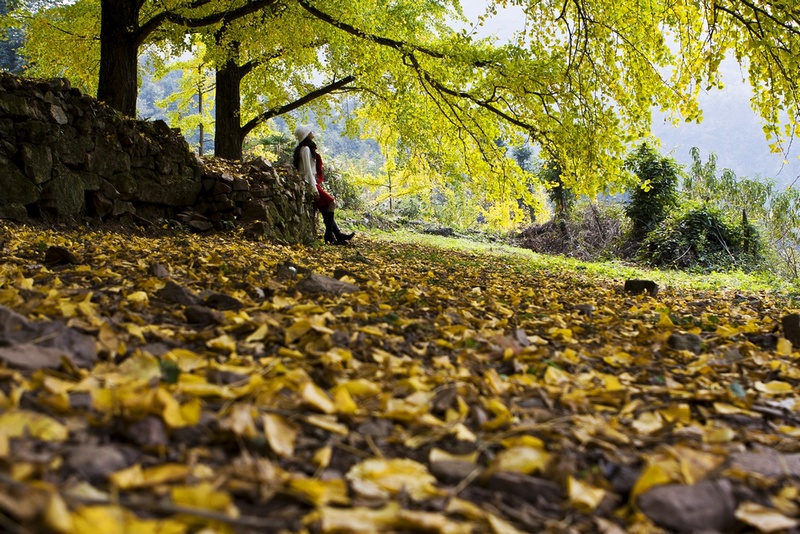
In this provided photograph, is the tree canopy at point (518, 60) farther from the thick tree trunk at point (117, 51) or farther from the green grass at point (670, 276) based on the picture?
the green grass at point (670, 276)

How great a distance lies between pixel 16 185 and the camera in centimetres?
451

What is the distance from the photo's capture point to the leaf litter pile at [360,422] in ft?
2.91

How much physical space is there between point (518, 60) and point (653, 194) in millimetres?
9610

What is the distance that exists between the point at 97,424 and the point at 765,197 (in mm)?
19628

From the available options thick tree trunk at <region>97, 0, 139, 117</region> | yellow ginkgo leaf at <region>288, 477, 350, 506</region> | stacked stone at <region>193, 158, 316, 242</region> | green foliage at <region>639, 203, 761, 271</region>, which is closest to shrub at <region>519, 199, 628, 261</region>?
green foliage at <region>639, 203, 761, 271</region>

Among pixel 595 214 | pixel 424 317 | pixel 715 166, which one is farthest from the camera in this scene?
pixel 715 166

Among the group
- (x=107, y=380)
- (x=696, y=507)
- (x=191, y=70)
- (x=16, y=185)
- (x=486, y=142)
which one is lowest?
(x=696, y=507)

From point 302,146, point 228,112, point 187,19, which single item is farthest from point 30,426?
point 228,112

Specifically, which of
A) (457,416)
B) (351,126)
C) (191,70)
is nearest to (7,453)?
(457,416)

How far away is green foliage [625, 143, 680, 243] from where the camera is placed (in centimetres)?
1447

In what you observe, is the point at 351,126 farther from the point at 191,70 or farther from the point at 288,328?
the point at 288,328

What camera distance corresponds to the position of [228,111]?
30.2ft

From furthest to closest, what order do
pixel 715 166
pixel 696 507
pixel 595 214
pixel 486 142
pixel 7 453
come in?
1. pixel 715 166
2. pixel 595 214
3. pixel 486 142
4. pixel 696 507
5. pixel 7 453

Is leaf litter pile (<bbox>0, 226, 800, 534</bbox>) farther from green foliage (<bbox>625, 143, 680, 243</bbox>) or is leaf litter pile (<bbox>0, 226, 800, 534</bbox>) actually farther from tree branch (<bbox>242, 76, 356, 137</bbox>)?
green foliage (<bbox>625, 143, 680, 243</bbox>)
